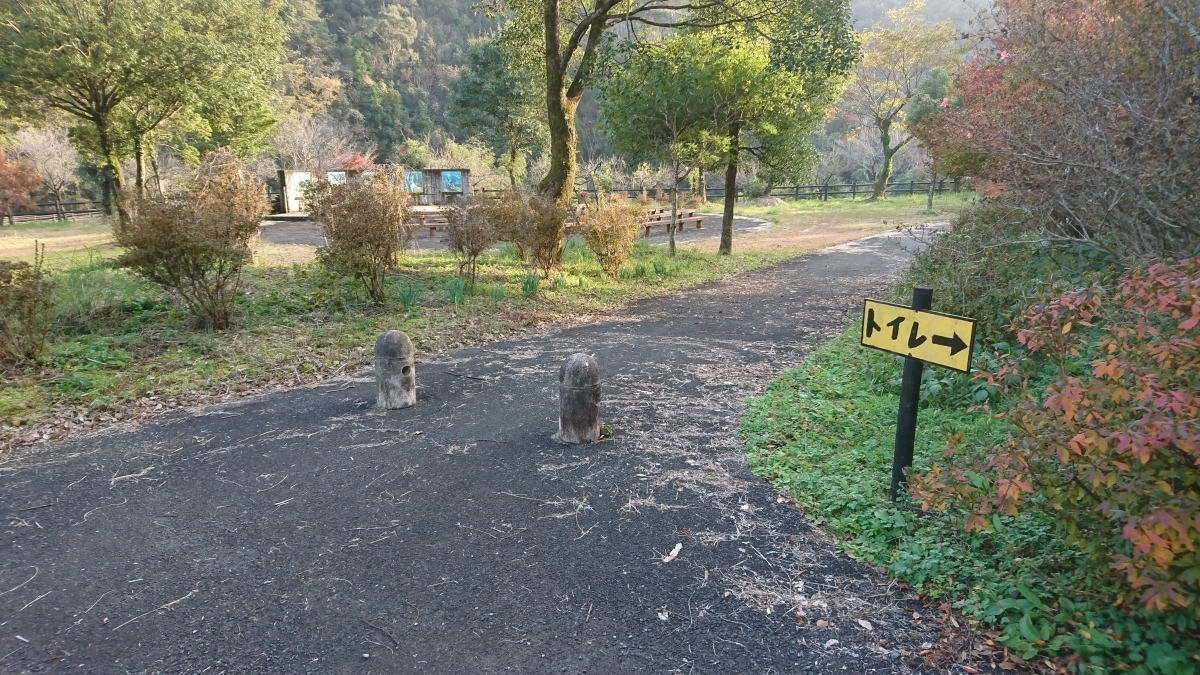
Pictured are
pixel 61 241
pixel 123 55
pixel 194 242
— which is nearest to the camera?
pixel 194 242

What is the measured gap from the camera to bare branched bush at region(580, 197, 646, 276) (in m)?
11.3

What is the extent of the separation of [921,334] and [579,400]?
89.4 inches

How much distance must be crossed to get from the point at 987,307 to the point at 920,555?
3.52 m

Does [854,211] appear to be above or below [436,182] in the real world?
below

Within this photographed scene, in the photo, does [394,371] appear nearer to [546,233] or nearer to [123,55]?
[546,233]

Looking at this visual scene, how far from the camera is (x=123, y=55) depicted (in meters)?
12.1

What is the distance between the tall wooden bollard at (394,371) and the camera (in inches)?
207

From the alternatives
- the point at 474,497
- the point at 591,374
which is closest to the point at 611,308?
the point at 591,374

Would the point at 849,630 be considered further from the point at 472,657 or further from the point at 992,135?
the point at 992,135

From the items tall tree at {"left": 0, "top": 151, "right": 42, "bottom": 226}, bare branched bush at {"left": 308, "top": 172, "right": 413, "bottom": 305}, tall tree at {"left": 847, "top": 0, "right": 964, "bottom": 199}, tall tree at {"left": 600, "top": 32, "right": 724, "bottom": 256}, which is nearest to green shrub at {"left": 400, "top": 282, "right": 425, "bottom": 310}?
bare branched bush at {"left": 308, "top": 172, "right": 413, "bottom": 305}

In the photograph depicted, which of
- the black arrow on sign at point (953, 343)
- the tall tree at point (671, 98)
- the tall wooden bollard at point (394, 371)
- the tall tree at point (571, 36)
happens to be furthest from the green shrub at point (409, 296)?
the black arrow on sign at point (953, 343)

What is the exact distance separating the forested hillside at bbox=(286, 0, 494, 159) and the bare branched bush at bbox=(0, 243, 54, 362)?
3109cm

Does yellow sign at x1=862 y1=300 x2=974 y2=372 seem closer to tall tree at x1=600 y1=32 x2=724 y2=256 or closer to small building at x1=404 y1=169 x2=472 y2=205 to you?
tall tree at x1=600 y1=32 x2=724 y2=256

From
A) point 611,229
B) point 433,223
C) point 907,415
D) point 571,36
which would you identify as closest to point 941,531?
point 907,415
